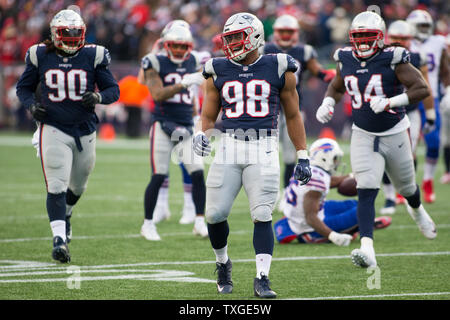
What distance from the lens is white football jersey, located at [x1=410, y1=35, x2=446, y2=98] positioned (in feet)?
32.6

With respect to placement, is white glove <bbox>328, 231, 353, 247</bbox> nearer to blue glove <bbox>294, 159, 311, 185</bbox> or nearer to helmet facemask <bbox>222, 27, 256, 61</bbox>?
blue glove <bbox>294, 159, 311, 185</bbox>

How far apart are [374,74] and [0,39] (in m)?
18.7


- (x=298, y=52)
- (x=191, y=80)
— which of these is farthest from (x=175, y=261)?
(x=298, y=52)

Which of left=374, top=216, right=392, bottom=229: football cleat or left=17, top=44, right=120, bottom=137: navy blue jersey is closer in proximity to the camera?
left=17, top=44, right=120, bottom=137: navy blue jersey

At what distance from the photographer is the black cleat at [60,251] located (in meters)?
6.46

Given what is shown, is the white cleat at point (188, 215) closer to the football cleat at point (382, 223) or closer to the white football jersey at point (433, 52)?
the football cleat at point (382, 223)

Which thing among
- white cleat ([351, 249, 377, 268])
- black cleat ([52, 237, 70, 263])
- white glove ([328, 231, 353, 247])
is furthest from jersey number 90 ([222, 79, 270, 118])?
white glove ([328, 231, 353, 247])

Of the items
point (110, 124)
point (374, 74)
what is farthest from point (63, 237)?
point (110, 124)

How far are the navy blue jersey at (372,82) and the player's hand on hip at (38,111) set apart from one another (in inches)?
90.1

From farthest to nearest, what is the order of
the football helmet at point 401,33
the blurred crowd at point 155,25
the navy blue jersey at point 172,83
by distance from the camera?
1. the blurred crowd at point 155,25
2. the football helmet at point 401,33
3. the navy blue jersey at point 172,83

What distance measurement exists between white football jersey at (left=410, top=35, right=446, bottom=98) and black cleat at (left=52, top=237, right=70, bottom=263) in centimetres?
504

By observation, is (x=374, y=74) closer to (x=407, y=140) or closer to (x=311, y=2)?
(x=407, y=140)

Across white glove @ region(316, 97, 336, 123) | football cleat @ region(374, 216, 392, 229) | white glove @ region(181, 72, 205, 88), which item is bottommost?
football cleat @ region(374, 216, 392, 229)

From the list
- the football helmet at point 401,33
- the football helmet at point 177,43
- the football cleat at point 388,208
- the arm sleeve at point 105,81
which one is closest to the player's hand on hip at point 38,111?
the arm sleeve at point 105,81
